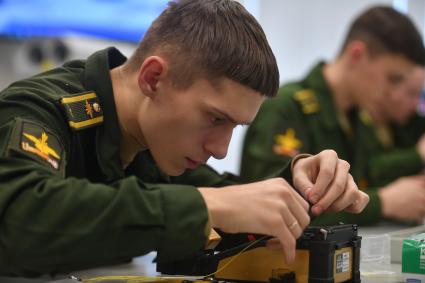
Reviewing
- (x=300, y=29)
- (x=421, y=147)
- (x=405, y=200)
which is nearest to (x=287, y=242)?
(x=405, y=200)

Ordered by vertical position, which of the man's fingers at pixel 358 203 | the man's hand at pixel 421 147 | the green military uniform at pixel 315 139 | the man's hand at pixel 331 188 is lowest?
the man's hand at pixel 421 147

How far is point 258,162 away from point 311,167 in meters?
0.90

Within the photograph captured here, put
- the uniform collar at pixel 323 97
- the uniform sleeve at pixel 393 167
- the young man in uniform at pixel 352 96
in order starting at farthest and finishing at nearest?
the uniform sleeve at pixel 393 167 → the uniform collar at pixel 323 97 → the young man in uniform at pixel 352 96

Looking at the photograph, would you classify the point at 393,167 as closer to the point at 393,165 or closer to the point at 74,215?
the point at 393,165

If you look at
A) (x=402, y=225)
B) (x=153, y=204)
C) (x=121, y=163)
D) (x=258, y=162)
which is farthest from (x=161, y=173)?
(x=402, y=225)

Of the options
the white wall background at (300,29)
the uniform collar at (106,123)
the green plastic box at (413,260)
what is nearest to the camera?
the green plastic box at (413,260)

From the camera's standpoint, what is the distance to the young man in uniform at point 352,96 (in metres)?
2.25

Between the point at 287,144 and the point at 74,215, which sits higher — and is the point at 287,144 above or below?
below

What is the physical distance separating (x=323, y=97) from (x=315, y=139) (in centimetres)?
17

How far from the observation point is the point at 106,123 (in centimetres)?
123

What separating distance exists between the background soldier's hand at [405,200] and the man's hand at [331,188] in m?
1.02

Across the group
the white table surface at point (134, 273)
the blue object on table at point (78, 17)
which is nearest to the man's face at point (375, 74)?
the blue object on table at point (78, 17)

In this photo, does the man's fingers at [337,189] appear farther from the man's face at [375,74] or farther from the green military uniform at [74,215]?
the man's face at [375,74]

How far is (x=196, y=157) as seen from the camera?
3.92 feet
